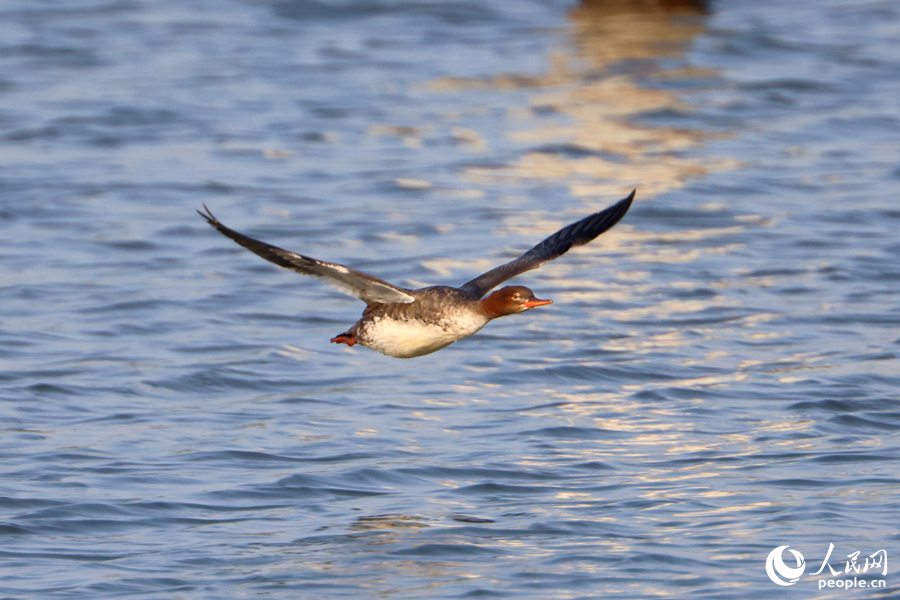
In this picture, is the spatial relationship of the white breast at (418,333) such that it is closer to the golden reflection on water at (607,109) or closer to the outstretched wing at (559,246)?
the outstretched wing at (559,246)

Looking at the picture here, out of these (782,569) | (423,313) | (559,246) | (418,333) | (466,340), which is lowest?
(466,340)

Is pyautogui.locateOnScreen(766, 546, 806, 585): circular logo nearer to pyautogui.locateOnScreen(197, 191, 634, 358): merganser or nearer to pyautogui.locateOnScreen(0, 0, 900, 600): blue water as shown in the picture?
pyautogui.locateOnScreen(0, 0, 900, 600): blue water

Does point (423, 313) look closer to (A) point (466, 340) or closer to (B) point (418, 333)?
(B) point (418, 333)

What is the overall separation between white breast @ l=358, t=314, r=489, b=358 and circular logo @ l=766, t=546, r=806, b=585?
2.16 metres

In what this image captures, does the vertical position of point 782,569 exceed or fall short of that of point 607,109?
it falls short

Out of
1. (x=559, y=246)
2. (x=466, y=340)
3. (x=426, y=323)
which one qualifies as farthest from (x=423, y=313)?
(x=466, y=340)

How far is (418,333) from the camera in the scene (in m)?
8.28

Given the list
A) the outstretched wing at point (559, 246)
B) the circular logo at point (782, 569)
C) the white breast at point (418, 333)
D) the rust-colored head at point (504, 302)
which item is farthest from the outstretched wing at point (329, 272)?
the circular logo at point (782, 569)

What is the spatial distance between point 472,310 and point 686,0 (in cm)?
1660

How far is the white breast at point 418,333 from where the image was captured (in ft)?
27.2

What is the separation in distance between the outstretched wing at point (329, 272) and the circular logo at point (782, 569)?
2.59m

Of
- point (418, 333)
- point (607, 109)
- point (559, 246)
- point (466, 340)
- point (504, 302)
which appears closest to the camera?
point (418, 333)

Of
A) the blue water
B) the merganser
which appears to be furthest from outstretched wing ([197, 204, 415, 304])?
the blue water

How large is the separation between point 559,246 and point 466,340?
3052 mm
